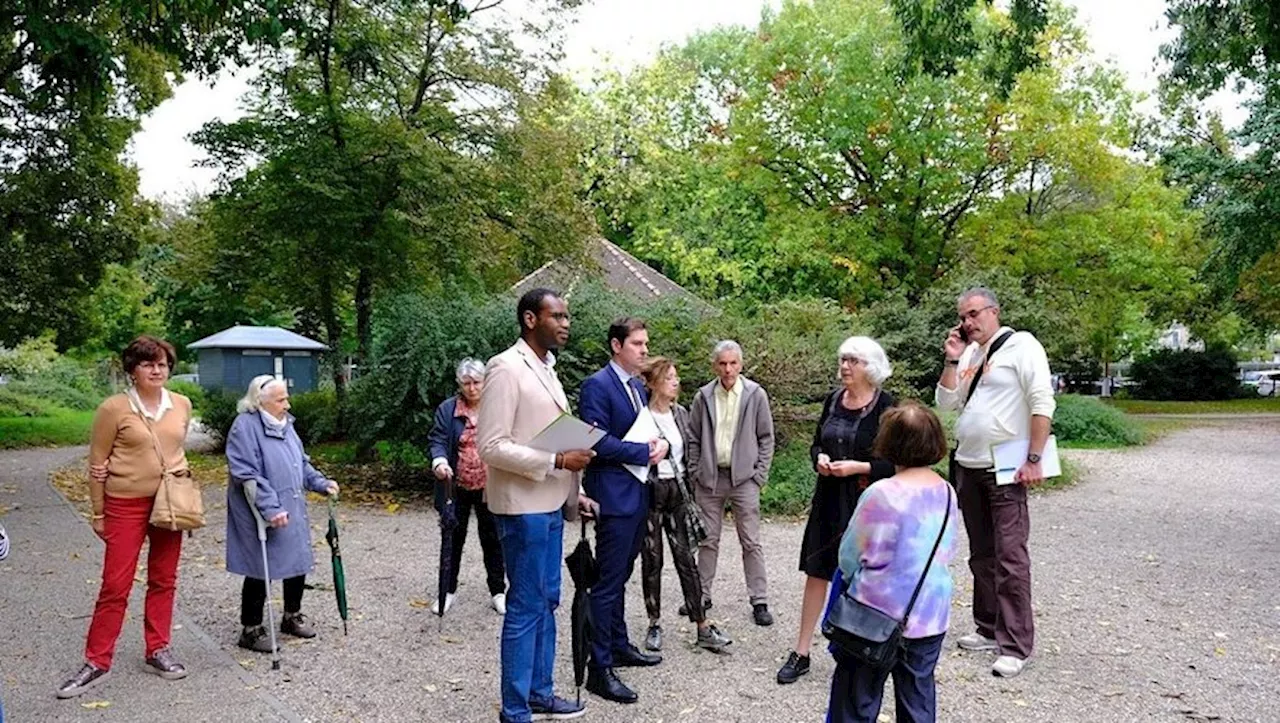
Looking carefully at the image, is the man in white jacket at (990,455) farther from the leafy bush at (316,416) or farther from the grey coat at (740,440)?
the leafy bush at (316,416)

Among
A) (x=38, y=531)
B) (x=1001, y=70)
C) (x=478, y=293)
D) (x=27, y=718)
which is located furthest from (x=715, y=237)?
(x=27, y=718)

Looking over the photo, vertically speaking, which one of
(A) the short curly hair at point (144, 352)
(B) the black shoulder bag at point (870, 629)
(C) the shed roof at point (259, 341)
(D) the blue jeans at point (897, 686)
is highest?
(C) the shed roof at point (259, 341)

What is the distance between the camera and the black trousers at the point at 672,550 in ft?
17.9

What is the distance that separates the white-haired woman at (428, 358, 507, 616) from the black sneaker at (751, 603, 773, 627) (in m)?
1.75

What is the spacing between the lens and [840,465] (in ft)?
15.6

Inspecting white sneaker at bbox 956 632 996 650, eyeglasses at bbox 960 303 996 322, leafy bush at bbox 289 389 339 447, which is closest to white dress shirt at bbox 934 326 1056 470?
eyeglasses at bbox 960 303 996 322

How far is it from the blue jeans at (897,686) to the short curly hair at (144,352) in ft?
12.4

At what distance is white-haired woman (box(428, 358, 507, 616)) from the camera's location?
253 inches

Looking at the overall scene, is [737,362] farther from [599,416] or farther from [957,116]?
[957,116]

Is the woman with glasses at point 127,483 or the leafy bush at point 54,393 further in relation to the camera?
the leafy bush at point 54,393

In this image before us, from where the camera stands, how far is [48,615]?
652cm

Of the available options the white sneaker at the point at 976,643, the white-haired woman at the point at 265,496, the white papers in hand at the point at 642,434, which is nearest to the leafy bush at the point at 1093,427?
the white sneaker at the point at 976,643

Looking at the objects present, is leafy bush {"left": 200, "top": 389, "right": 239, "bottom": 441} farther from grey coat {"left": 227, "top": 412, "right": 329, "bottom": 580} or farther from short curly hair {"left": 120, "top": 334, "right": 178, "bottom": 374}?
short curly hair {"left": 120, "top": 334, "right": 178, "bottom": 374}

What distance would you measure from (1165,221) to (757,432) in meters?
21.6
